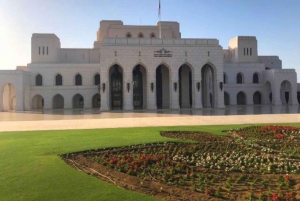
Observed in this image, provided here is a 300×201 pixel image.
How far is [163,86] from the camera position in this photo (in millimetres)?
41125

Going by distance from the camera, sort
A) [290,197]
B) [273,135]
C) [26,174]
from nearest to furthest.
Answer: [290,197], [26,174], [273,135]

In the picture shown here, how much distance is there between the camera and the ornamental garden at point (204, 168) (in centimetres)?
567

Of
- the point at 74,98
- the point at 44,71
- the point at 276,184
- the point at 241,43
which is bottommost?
the point at 276,184

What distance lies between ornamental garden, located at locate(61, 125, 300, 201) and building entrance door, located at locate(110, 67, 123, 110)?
2996cm

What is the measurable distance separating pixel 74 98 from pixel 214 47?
957 inches

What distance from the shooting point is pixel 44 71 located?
145 ft

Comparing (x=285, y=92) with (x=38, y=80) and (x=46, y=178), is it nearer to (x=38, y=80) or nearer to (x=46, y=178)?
(x=38, y=80)

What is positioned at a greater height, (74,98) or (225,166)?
(74,98)

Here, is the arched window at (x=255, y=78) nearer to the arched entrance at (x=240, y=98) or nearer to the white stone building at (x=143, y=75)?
the white stone building at (x=143, y=75)

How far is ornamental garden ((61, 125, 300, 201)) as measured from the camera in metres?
5.67

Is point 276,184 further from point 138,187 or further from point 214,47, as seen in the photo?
point 214,47

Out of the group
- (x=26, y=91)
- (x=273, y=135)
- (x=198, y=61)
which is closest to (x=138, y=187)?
(x=273, y=135)

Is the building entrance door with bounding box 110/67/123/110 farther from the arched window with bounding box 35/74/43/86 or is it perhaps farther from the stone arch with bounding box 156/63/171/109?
the arched window with bounding box 35/74/43/86

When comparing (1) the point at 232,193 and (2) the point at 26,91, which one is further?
(2) the point at 26,91
